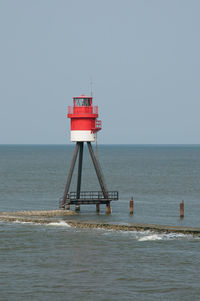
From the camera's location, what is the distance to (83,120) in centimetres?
5059

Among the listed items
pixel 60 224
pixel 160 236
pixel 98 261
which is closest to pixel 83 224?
pixel 60 224

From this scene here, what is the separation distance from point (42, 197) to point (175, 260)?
36.4 metres

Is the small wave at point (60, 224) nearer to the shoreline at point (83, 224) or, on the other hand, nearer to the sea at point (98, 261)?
the sea at point (98, 261)

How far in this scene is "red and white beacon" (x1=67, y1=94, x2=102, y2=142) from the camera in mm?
50531

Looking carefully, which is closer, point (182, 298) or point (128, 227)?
point (182, 298)

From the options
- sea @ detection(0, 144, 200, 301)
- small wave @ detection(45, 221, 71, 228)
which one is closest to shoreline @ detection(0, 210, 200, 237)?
small wave @ detection(45, 221, 71, 228)

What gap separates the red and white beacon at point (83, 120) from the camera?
50.5 metres

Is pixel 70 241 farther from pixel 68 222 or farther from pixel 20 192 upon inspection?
pixel 20 192

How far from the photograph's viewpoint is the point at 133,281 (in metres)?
29.4

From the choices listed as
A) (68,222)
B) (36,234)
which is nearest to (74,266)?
(36,234)

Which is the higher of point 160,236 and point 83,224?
point 83,224

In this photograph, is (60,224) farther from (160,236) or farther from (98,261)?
(98,261)

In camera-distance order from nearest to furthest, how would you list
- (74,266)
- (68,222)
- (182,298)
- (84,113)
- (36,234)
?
(182,298)
(74,266)
(36,234)
(68,222)
(84,113)

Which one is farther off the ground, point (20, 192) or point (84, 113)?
point (84, 113)
